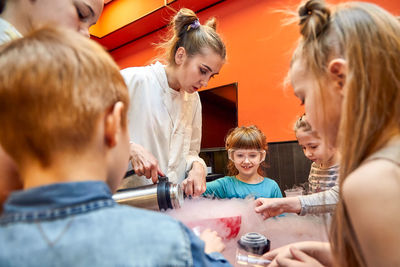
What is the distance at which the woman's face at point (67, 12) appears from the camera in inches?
31.6

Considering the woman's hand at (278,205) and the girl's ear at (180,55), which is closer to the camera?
the woman's hand at (278,205)

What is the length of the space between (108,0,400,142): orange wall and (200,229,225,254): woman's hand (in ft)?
6.15

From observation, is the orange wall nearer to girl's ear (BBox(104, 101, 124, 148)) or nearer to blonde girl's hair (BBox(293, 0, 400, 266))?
blonde girl's hair (BBox(293, 0, 400, 266))

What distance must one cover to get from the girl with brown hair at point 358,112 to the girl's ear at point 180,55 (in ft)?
3.09

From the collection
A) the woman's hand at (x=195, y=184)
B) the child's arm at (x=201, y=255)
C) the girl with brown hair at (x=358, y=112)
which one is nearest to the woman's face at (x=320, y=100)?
the girl with brown hair at (x=358, y=112)

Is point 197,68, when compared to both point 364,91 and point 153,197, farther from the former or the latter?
point 364,91

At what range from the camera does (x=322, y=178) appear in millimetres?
1863

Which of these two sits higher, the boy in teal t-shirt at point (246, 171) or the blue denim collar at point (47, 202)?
the blue denim collar at point (47, 202)

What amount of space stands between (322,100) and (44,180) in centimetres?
67

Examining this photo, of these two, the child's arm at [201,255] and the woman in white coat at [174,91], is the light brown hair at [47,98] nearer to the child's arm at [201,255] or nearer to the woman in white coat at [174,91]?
the child's arm at [201,255]

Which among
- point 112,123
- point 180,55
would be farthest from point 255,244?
point 180,55

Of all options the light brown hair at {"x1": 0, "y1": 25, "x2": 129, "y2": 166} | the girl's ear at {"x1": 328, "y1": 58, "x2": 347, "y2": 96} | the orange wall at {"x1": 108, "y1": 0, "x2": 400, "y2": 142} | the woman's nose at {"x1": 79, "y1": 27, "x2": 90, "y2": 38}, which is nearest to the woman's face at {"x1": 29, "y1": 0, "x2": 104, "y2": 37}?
the woman's nose at {"x1": 79, "y1": 27, "x2": 90, "y2": 38}

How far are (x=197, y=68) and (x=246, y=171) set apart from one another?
101cm

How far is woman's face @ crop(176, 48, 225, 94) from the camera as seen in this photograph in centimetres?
155
